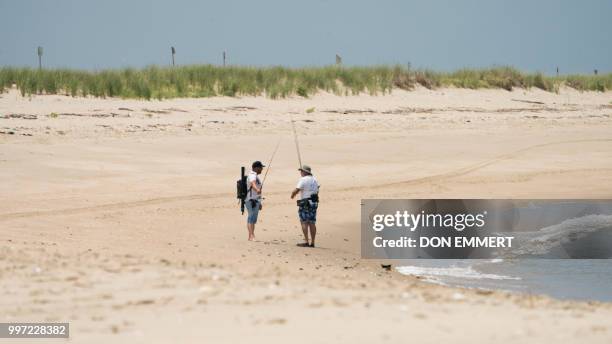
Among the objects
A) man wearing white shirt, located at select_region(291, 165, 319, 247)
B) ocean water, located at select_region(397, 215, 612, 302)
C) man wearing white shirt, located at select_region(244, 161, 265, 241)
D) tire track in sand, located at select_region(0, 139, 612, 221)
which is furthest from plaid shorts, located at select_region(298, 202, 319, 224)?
tire track in sand, located at select_region(0, 139, 612, 221)

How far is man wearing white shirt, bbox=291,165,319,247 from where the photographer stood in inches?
549

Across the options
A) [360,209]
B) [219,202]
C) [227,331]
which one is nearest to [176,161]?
[219,202]

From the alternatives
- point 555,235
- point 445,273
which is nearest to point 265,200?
point 555,235

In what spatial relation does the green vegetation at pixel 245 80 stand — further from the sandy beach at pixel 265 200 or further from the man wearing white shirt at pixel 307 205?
the man wearing white shirt at pixel 307 205

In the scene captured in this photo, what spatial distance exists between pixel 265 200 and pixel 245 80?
38.6 ft

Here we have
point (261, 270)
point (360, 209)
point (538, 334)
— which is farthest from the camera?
point (360, 209)

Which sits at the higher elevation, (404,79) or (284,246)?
(404,79)

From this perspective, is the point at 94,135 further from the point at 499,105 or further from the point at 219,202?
the point at 499,105

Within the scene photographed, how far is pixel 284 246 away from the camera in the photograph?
545 inches

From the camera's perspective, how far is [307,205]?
45.7ft

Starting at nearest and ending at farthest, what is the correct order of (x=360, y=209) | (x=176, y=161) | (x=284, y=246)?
(x=284, y=246) < (x=360, y=209) < (x=176, y=161)

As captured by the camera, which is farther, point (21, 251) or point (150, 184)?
point (150, 184)

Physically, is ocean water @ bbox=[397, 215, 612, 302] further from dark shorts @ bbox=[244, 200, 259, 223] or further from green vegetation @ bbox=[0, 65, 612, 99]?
green vegetation @ bbox=[0, 65, 612, 99]

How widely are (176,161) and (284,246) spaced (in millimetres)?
6832
